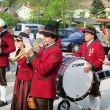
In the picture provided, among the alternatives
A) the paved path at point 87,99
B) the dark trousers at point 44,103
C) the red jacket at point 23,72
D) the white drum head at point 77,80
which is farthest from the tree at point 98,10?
the dark trousers at point 44,103

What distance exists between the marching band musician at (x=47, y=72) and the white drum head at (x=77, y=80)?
1.08m

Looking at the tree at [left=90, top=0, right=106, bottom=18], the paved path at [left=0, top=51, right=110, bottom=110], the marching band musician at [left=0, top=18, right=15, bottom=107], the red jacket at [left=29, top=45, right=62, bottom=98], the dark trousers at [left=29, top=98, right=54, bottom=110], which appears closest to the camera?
the red jacket at [left=29, top=45, right=62, bottom=98]

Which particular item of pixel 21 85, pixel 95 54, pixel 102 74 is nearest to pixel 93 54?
pixel 95 54

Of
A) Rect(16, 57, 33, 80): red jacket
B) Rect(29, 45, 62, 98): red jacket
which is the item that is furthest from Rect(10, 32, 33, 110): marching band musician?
Rect(29, 45, 62, 98): red jacket

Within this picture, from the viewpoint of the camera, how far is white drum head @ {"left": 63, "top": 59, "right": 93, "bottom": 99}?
5.23 m

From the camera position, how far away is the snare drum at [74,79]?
5.17 metres

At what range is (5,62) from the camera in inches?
244

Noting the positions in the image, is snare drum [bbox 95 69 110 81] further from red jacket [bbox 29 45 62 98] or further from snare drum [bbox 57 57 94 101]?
red jacket [bbox 29 45 62 98]

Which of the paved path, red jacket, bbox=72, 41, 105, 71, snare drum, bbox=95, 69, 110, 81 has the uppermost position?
red jacket, bbox=72, 41, 105, 71

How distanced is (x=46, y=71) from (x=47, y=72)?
0.20ft

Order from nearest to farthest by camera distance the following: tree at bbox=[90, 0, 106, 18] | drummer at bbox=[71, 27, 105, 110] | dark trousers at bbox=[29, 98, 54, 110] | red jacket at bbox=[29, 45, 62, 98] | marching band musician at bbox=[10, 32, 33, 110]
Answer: red jacket at bbox=[29, 45, 62, 98], dark trousers at bbox=[29, 98, 54, 110], marching band musician at bbox=[10, 32, 33, 110], drummer at bbox=[71, 27, 105, 110], tree at bbox=[90, 0, 106, 18]

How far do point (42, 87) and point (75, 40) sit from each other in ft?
45.4

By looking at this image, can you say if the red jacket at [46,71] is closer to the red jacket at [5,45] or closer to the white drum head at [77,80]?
the white drum head at [77,80]

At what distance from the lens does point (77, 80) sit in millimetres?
5383
